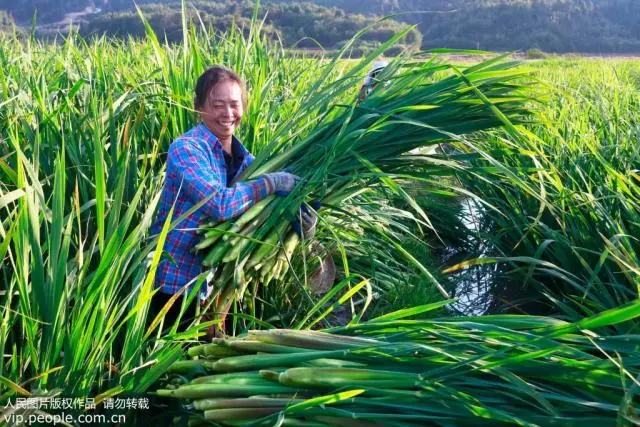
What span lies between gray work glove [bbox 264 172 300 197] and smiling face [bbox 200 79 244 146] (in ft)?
0.81

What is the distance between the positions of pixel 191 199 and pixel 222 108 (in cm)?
34

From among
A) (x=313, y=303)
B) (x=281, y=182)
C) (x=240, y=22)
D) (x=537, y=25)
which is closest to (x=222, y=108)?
(x=281, y=182)

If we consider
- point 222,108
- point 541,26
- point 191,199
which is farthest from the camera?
point 541,26

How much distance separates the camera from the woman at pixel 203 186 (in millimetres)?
2006

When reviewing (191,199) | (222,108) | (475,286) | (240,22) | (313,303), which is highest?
(240,22)

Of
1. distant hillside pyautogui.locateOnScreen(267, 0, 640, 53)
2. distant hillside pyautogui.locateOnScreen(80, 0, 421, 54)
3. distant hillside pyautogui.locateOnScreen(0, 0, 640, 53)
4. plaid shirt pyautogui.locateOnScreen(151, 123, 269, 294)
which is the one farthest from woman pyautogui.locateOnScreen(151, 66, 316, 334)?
distant hillside pyautogui.locateOnScreen(267, 0, 640, 53)

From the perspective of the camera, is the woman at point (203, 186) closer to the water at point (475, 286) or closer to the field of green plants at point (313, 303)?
the field of green plants at point (313, 303)

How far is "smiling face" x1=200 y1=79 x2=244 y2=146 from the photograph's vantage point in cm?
219

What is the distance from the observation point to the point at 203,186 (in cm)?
199

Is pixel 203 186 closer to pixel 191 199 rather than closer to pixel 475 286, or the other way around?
pixel 191 199

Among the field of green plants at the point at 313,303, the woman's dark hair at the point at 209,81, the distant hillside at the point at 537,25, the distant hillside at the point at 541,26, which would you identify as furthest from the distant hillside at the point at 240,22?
the distant hillside at the point at 541,26

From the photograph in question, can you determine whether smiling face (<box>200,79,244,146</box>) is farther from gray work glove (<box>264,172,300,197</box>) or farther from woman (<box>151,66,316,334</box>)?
gray work glove (<box>264,172,300,197</box>)

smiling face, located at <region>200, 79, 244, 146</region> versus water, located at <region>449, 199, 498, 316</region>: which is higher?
smiling face, located at <region>200, 79, 244, 146</region>

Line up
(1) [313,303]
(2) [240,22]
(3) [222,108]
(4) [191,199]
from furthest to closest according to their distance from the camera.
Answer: (2) [240,22], (3) [222,108], (4) [191,199], (1) [313,303]
